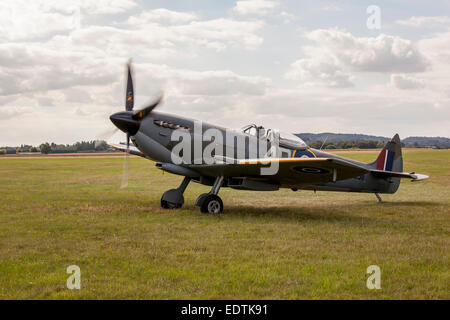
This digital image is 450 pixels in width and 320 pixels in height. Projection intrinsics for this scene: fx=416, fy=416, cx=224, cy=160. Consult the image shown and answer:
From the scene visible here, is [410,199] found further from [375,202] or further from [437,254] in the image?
[437,254]

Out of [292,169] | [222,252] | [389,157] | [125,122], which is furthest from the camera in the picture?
[389,157]

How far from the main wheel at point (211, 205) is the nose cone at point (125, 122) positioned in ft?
7.60

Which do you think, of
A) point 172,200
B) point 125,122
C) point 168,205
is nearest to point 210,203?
point 172,200

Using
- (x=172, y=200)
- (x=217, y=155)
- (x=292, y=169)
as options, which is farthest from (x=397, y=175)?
(x=172, y=200)

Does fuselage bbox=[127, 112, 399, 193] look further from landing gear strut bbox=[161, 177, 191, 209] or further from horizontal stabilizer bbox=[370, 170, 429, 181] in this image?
horizontal stabilizer bbox=[370, 170, 429, 181]

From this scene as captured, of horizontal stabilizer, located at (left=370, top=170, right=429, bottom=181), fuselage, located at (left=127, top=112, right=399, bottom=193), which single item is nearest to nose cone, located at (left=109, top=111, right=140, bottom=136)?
fuselage, located at (left=127, top=112, right=399, bottom=193)

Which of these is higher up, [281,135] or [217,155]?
[281,135]

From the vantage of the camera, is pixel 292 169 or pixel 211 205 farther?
pixel 211 205

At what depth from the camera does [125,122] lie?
9.55 m

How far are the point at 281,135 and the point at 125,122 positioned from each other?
12.6 ft

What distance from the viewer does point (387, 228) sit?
7887 millimetres

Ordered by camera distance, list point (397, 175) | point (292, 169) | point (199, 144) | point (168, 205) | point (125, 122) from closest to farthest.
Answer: point (292, 169)
point (125, 122)
point (199, 144)
point (168, 205)
point (397, 175)

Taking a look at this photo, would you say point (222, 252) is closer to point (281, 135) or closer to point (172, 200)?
point (172, 200)

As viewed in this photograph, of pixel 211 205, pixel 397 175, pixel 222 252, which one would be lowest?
pixel 222 252
